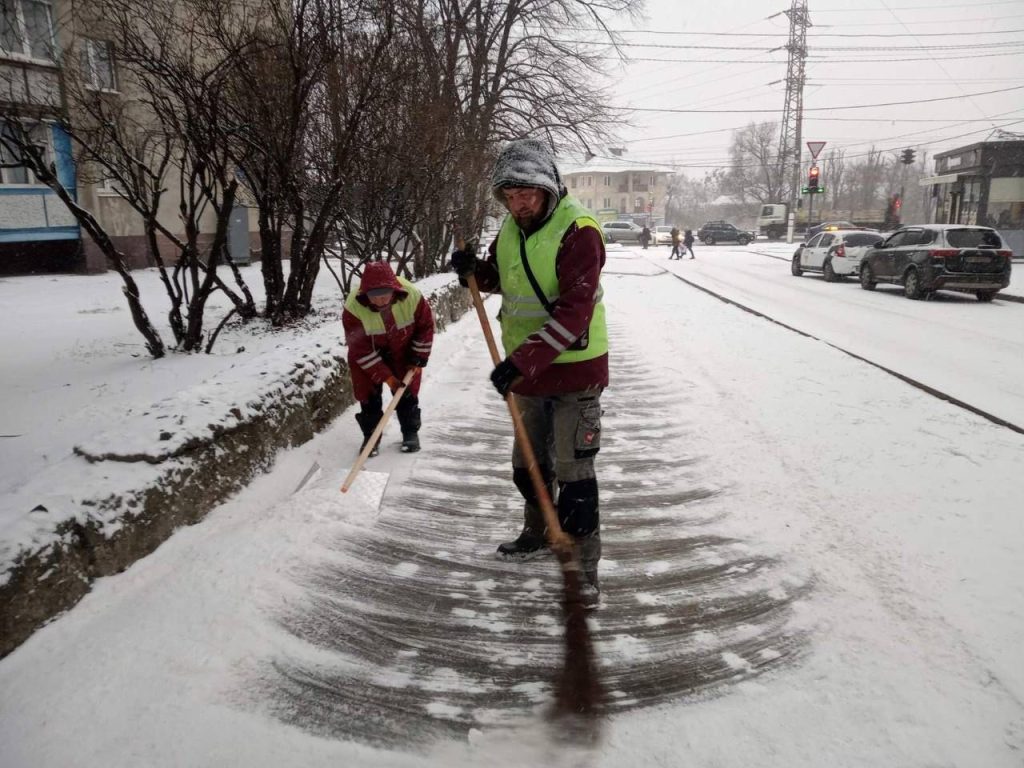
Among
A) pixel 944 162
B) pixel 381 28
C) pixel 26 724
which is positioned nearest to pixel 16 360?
pixel 381 28

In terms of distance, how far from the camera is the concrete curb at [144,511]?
225cm

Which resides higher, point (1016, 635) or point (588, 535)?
point (588, 535)

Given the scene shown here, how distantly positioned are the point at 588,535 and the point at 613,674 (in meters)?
0.61

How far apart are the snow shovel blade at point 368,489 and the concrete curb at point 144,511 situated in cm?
54

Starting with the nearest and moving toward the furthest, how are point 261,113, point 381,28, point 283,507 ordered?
point 283,507 → point 261,113 → point 381,28

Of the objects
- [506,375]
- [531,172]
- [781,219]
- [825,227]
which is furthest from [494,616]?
[781,219]

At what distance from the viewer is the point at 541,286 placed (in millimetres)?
2590

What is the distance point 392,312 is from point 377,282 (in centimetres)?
26

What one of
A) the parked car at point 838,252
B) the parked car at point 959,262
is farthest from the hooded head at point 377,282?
the parked car at point 838,252

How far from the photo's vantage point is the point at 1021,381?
257 inches

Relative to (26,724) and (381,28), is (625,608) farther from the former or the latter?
(381,28)

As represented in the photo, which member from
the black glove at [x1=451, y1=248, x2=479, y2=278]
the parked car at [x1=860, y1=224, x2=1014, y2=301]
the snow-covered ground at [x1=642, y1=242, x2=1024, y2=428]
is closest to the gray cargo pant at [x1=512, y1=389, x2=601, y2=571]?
the black glove at [x1=451, y1=248, x2=479, y2=278]

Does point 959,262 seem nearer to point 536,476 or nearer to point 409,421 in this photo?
point 409,421

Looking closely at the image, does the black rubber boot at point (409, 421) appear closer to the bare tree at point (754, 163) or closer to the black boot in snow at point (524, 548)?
the black boot in snow at point (524, 548)
